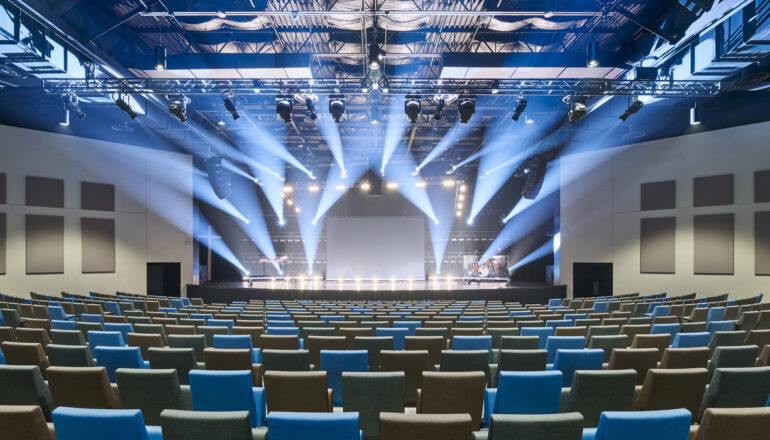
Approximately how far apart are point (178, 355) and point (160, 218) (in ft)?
51.0

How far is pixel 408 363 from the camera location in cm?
430

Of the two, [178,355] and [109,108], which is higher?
[109,108]

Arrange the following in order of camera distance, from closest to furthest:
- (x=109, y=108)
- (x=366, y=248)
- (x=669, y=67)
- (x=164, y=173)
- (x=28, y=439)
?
(x=28, y=439) → (x=669, y=67) → (x=109, y=108) → (x=164, y=173) → (x=366, y=248)

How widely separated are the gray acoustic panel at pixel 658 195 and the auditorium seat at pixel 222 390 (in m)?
16.9

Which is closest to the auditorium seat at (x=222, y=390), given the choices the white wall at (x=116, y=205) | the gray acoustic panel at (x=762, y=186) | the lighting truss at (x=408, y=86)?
the lighting truss at (x=408, y=86)

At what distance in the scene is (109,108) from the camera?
1511 cm

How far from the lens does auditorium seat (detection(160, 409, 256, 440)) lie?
2.06 meters

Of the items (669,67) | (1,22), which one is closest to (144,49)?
(1,22)

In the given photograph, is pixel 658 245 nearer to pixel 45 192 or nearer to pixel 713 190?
pixel 713 190

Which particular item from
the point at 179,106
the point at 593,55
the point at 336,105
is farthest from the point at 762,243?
the point at 179,106

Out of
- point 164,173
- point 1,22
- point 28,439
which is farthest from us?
point 164,173

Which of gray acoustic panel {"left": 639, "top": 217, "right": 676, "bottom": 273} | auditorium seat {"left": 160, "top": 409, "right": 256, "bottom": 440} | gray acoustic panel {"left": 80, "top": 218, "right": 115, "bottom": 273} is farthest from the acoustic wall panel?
gray acoustic panel {"left": 639, "top": 217, "right": 676, "bottom": 273}

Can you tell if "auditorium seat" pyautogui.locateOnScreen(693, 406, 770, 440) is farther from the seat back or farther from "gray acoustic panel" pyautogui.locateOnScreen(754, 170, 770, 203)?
"gray acoustic panel" pyautogui.locateOnScreen(754, 170, 770, 203)

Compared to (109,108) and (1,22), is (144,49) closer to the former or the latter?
(1,22)
